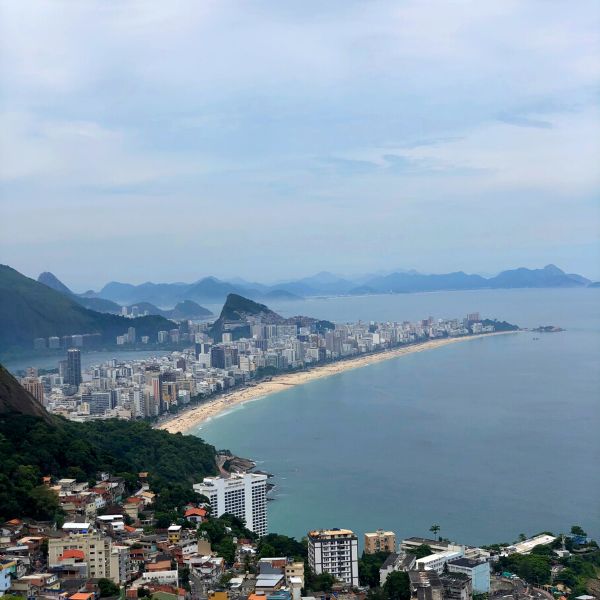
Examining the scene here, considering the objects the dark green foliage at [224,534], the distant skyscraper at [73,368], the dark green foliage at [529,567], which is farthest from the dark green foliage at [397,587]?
the distant skyscraper at [73,368]

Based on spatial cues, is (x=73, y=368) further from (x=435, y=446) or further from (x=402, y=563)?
(x=402, y=563)

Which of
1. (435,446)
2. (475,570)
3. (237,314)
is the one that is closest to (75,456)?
(475,570)

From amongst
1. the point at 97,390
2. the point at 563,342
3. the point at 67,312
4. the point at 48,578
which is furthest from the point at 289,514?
the point at 67,312

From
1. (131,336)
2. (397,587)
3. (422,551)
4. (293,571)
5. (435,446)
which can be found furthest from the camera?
(131,336)

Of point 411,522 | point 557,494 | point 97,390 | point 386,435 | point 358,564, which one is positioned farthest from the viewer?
point 97,390

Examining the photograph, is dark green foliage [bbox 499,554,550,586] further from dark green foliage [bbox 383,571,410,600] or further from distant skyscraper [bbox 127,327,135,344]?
distant skyscraper [bbox 127,327,135,344]

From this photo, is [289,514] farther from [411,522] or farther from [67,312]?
[67,312]
